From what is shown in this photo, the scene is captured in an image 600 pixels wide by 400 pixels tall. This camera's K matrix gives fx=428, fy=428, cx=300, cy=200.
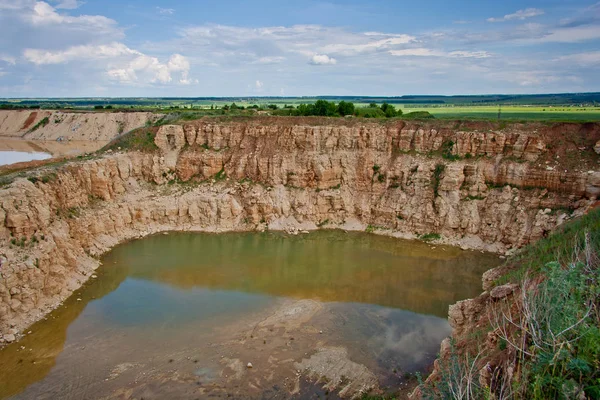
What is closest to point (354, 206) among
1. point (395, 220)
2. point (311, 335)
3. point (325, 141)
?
point (395, 220)

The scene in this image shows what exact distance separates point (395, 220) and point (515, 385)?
28.5 meters

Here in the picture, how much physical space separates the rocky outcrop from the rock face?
33915 mm

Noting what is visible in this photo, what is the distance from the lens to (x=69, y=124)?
251 ft

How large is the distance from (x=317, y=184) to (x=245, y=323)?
18.9 meters

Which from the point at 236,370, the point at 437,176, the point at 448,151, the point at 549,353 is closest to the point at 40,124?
the point at 437,176

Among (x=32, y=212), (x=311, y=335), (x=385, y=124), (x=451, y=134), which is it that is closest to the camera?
(x=311, y=335)

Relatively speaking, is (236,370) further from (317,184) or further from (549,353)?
(317,184)

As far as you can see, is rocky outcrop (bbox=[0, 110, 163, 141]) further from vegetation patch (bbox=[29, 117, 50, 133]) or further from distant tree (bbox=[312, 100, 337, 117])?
distant tree (bbox=[312, 100, 337, 117])

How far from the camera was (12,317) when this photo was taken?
783 inches

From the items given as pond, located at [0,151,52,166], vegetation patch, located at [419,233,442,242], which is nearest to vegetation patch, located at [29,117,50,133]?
pond, located at [0,151,52,166]

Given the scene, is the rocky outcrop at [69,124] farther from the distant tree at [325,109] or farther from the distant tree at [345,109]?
the distant tree at [345,109]

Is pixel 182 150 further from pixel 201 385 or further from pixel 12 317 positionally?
pixel 201 385

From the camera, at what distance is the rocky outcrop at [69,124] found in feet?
236

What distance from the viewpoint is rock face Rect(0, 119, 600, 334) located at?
95.0 ft
